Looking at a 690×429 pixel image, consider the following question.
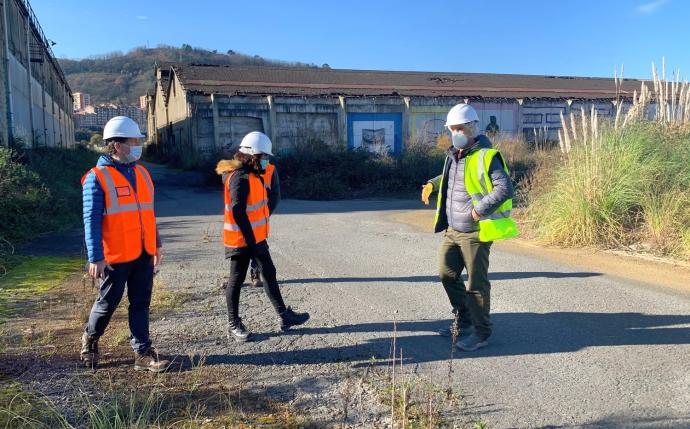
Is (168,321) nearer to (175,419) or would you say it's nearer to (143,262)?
(143,262)

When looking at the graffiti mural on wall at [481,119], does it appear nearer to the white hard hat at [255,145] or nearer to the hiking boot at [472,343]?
the white hard hat at [255,145]

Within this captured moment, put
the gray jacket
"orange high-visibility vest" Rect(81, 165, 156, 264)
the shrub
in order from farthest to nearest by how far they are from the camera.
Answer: the shrub, the gray jacket, "orange high-visibility vest" Rect(81, 165, 156, 264)

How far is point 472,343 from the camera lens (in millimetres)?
4828

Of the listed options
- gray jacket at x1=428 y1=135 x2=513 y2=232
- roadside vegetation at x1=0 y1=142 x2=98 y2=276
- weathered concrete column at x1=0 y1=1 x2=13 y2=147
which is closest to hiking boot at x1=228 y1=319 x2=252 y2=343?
gray jacket at x1=428 y1=135 x2=513 y2=232

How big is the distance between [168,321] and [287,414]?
242 cm

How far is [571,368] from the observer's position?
4.40 metres

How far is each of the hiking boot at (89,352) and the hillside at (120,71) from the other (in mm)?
102825

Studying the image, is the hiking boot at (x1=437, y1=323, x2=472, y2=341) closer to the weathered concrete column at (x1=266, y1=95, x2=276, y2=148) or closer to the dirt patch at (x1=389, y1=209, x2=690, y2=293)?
the dirt patch at (x1=389, y1=209, x2=690, y2=293)

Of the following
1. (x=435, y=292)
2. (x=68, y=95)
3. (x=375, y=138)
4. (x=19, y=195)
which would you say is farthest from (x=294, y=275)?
(x=68, y=95)

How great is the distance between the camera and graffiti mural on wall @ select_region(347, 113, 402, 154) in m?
29.0

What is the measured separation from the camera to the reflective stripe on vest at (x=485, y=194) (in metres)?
4.59

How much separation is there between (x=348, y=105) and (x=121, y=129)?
25095 millimetres

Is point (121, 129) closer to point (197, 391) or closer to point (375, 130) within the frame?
point (197, 391)

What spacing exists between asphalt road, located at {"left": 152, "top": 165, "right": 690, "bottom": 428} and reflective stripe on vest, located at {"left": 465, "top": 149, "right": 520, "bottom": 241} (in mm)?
1034
